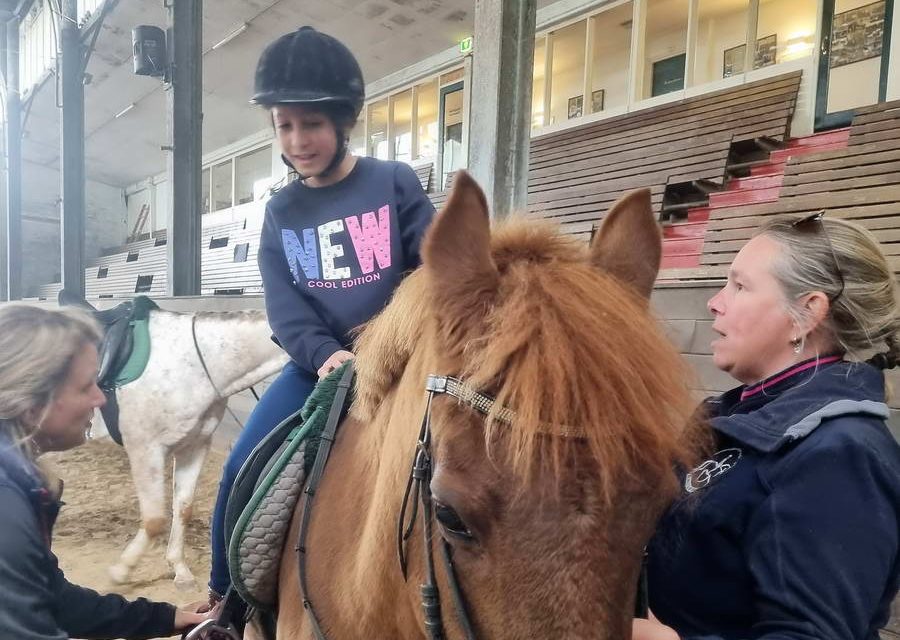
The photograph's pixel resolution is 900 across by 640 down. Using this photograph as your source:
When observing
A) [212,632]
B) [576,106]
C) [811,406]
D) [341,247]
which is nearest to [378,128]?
[576,106]

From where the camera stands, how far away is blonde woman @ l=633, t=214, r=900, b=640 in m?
0.91

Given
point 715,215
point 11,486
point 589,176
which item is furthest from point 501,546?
point 589,176

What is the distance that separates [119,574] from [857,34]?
30.5ft

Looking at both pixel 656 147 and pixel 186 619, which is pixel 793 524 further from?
pixel 656 147

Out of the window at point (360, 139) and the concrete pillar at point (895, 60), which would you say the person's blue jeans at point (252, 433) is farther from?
the window at point (360, 139)

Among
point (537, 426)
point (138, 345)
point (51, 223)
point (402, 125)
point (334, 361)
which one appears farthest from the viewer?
point (51, 223)

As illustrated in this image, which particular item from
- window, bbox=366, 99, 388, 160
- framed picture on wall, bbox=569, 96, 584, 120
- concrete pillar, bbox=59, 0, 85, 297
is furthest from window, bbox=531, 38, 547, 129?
concrete pillar, bbox=59, 0, 85, 297

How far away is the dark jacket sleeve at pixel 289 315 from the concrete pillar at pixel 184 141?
5.85 m

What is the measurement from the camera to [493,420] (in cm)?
79

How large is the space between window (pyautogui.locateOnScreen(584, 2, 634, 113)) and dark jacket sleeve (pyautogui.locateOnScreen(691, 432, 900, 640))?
364 inches

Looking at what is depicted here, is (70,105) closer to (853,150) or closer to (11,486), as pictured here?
(11,486)

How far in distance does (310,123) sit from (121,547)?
3.79 metres

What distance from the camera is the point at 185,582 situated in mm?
3496

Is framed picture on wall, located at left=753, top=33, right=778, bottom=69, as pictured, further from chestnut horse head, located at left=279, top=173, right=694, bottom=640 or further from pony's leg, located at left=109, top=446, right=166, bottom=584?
pony's leg, located at left=109, top=446, right=166, bottom=584
